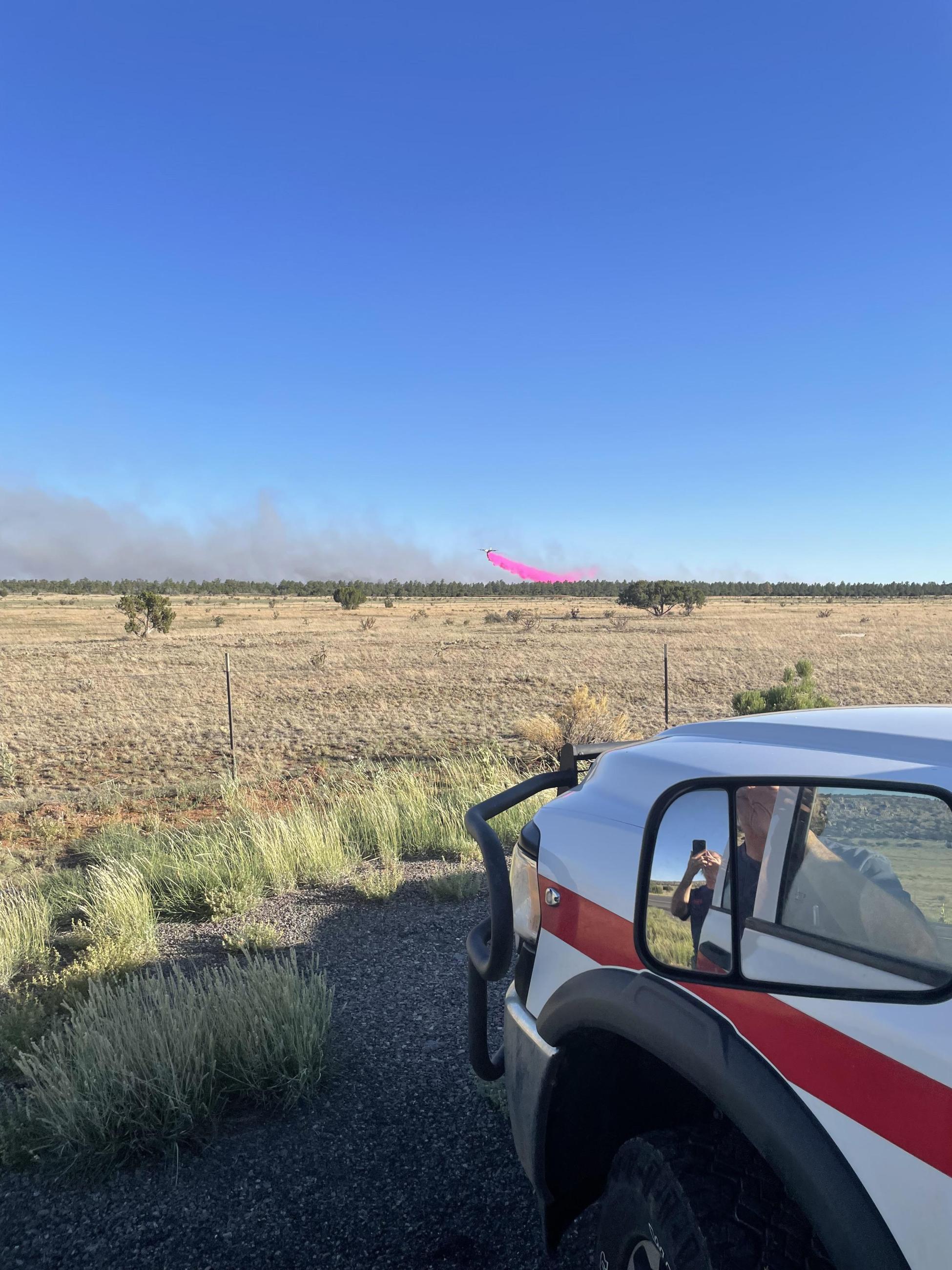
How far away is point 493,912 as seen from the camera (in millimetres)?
2652

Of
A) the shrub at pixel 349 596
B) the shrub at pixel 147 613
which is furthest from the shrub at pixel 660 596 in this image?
the shrub at pixel 147 613

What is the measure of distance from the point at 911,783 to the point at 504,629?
145 feet

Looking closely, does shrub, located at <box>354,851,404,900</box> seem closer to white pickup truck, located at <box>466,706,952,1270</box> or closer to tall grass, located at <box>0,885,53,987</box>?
tall grass, located at <box>0,885,53,987</box>

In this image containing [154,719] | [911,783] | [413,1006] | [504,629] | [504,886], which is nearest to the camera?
[911,783]

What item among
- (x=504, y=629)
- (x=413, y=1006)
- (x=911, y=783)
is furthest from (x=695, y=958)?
(x=504, y=629)

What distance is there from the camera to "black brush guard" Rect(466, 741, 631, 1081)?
103 inches

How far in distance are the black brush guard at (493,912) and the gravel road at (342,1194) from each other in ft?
1.57

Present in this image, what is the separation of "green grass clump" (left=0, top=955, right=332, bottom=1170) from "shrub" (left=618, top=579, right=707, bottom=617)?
58443 millimetres

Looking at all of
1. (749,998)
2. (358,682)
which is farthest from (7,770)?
(749,998)

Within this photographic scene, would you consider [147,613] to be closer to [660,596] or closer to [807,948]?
[660,596]

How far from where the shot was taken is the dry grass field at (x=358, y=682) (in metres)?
14.8

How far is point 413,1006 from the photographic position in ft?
15.1

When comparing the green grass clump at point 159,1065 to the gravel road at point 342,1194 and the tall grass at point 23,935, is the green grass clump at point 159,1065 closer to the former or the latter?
the gravel road at point 342,1194

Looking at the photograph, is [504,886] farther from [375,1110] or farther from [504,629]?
[504,629]
